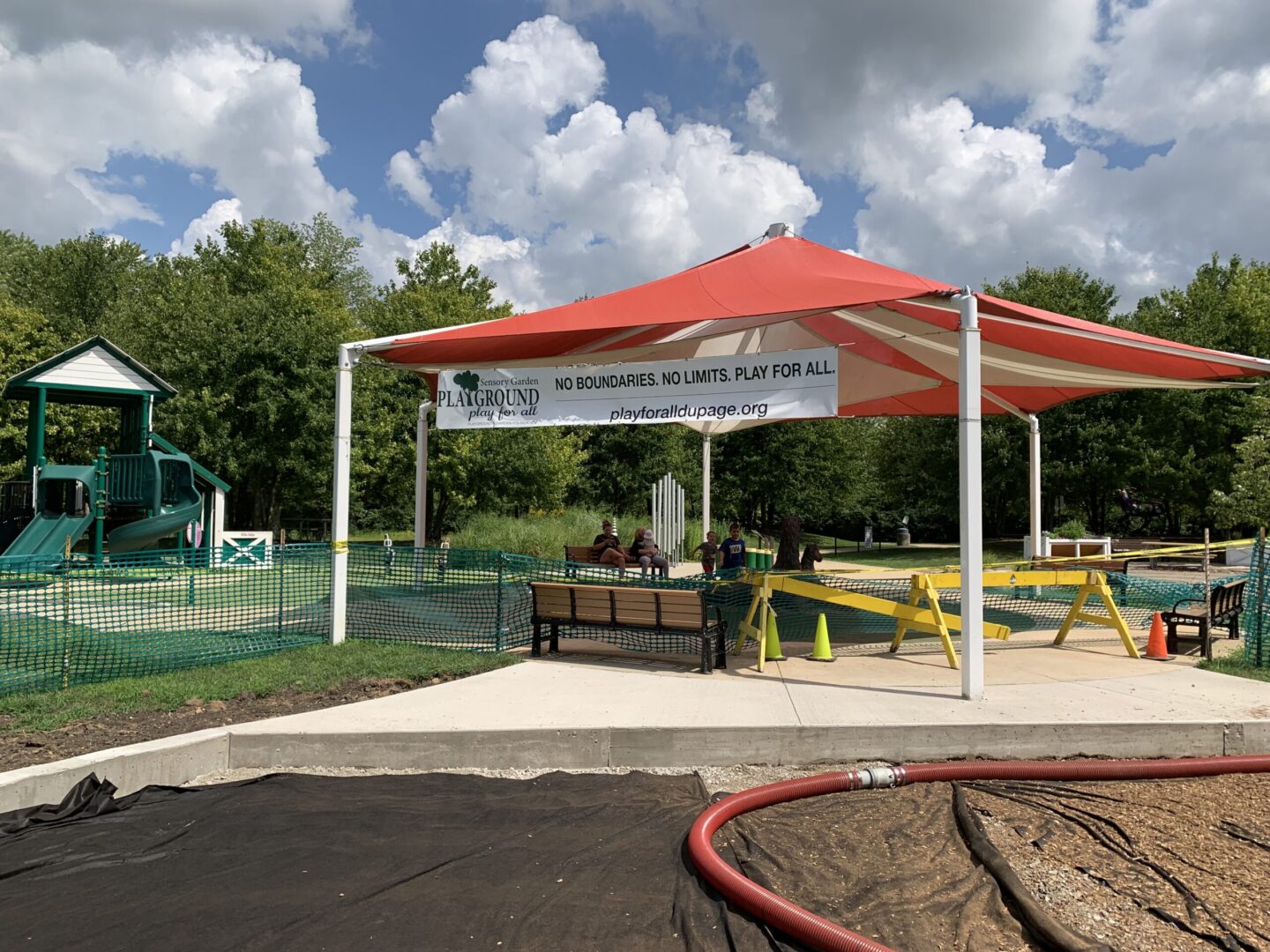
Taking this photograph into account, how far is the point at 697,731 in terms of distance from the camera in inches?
238

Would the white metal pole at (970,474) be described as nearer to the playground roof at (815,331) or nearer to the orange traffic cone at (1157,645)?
the playground roof at (815,331)

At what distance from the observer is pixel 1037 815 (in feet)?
15.8

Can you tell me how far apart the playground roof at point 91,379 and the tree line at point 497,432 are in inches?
180

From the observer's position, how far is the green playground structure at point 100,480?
18156 millimetres

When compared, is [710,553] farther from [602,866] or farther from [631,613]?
[602,866]

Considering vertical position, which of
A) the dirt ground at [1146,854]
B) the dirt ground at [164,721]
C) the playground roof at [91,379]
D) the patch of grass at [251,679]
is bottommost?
the dirt ground at [1146,854]

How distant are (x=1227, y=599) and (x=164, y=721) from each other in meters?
11.1

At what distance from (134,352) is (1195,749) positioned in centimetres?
3335

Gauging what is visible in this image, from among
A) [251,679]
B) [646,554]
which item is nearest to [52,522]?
[646,554]

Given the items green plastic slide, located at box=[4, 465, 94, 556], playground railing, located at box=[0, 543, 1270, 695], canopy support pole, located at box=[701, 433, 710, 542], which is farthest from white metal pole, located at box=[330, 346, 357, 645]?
green plastic slide, located at box=[4, 465, 94, 556]

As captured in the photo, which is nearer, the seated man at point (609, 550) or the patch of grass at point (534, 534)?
the seated man at point (609, 550)

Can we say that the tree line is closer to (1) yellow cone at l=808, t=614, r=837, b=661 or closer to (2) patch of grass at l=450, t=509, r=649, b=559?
(2) patch of grass at l=450, t=509, r=649, b=559

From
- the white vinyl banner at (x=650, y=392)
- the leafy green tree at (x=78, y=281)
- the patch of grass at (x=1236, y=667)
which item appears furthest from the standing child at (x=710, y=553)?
the leafy green tree at (x=78, y=281)

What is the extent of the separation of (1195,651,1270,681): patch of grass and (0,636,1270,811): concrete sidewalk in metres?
0.73
